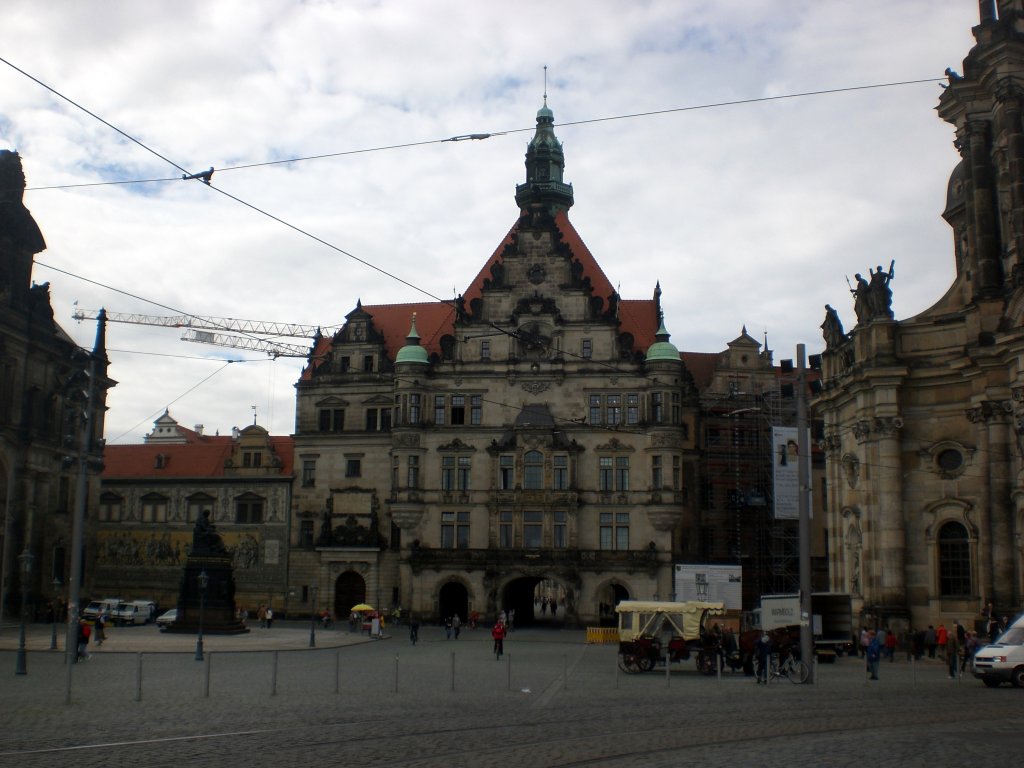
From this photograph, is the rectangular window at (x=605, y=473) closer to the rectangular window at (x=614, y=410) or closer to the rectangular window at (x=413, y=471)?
the rectangular window at (x=614, y=410)

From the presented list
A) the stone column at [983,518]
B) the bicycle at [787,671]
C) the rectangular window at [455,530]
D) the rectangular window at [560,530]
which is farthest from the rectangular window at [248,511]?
the stone column at [983,518]

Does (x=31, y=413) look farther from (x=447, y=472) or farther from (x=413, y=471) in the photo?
(x=447, y=472)

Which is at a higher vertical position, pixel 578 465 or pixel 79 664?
pixel 578 465

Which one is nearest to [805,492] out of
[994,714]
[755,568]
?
[994,714]

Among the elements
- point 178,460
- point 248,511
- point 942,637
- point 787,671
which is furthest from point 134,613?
point 942,637

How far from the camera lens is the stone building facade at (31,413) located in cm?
5175

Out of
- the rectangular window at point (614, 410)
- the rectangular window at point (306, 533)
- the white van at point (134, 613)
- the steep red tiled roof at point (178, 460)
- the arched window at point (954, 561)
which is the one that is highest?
the rectangular window at point (614, 410)

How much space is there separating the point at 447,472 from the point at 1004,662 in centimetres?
3893

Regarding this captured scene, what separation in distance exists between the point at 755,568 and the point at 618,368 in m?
14.6

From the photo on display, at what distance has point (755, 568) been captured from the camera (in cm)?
6438

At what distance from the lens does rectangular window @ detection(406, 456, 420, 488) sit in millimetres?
60531

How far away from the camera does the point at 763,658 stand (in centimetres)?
2709

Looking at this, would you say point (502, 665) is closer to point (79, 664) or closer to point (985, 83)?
point (79, 664)

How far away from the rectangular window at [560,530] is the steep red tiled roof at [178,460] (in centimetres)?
1731
